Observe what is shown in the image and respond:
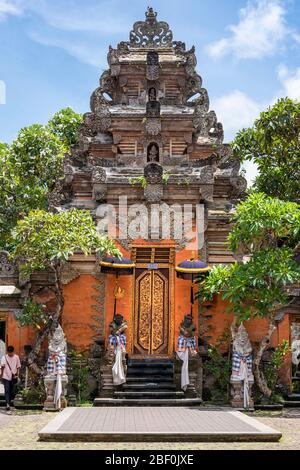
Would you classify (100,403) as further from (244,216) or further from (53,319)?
(244,216)

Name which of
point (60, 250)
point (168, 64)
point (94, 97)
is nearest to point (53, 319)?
point (60, 250)

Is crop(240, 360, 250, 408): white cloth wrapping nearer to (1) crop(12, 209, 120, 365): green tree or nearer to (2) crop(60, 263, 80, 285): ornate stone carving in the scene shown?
(1) crop(12, 209, 120, 365): green tree

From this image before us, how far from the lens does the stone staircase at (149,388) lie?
49.1ft

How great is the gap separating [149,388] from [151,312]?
2.22 meters

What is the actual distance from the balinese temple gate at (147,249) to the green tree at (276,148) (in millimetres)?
2164

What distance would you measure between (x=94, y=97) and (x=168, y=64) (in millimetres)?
2780

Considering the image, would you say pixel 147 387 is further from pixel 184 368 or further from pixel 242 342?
pixel 242 342

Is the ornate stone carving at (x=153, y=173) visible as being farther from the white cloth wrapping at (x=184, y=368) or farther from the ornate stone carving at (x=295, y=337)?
the ornate stone carving at (x=295, y=337)

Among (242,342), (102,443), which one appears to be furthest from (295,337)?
(102,443)

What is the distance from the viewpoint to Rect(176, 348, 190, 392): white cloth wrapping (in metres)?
15.4

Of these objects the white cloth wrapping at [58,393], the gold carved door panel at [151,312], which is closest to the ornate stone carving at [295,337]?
the gold carved door panel at [151,312]

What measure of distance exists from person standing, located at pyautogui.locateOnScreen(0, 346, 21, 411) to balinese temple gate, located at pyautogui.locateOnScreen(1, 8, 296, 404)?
64.6 inches

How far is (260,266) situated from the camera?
14.5m

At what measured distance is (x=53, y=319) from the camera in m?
16.1
